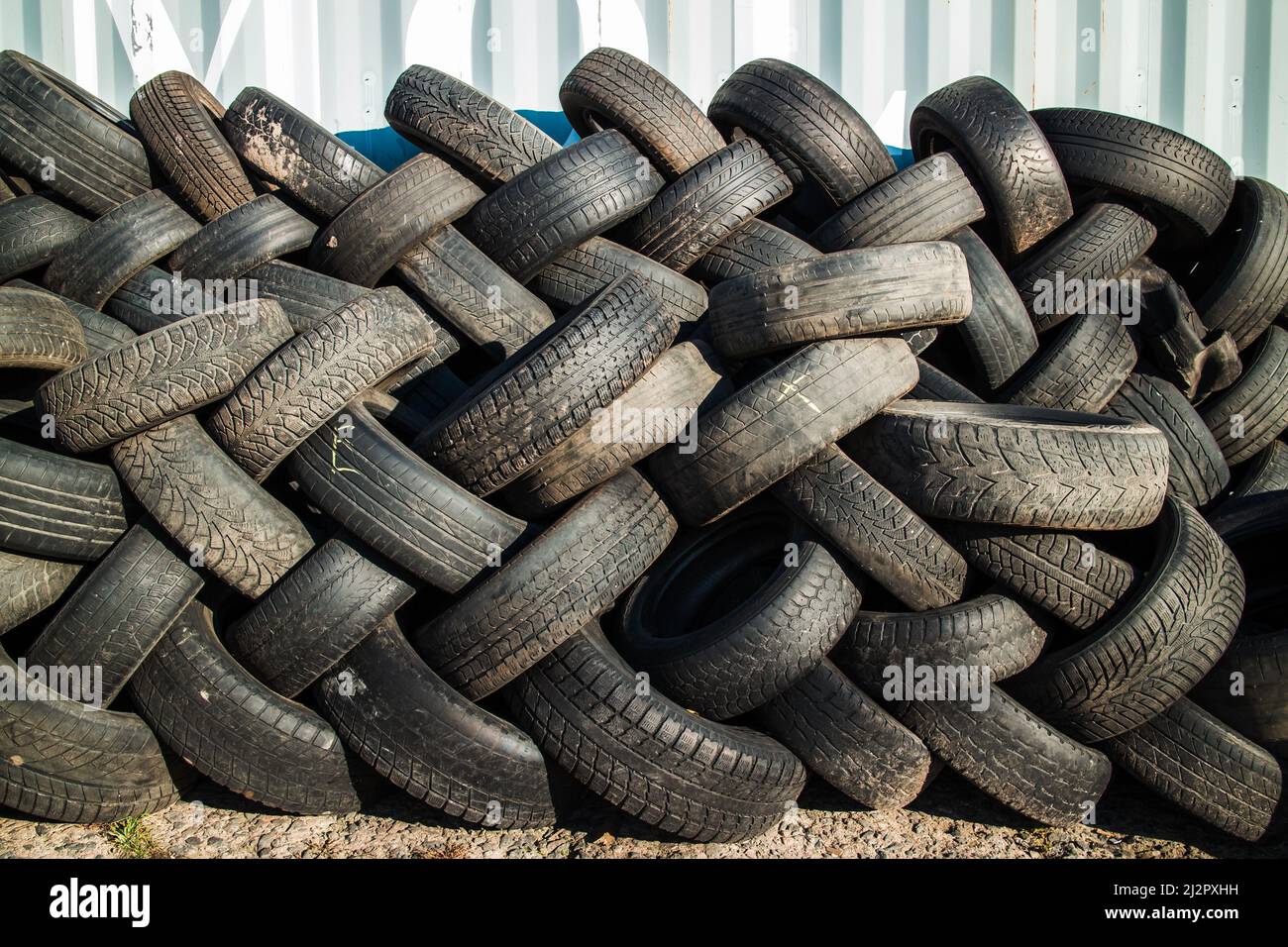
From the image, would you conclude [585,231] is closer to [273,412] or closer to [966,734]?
[273,412]

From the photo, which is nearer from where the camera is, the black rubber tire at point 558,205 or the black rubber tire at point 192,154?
the black rubber tire at point 558,205

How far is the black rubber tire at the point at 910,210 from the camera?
2.68 metres

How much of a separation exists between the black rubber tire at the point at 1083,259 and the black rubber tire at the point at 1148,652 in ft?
2.82

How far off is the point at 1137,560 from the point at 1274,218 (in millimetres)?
1358

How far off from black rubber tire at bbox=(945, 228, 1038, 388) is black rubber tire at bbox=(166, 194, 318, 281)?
1.94 metres

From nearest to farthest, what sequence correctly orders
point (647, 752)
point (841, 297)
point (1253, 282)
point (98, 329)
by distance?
point (647, 752) → point (841, 297) → point (98, 329) → point (1253, 282)

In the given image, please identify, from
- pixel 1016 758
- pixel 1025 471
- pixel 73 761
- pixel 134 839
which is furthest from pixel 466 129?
pixel 1016 758

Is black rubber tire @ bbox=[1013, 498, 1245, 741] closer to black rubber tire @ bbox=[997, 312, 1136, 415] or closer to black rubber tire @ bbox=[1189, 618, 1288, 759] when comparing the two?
black rubber tire @ bbox=[1189, 618, 1288, 759]

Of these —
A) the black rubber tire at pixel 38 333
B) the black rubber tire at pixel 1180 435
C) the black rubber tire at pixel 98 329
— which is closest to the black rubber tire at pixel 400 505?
the black rubber tire at pixel 38 333

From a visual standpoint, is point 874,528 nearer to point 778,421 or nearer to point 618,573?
point 778,421

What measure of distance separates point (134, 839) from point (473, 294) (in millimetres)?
1562

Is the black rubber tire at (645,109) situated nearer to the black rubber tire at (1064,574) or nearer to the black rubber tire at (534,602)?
the black rubber tire at (534,602)

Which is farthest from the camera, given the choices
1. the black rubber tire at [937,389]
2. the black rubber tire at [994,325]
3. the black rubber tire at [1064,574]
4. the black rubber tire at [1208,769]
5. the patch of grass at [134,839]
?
the black rubber tire at [994,325]

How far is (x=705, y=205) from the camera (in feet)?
8.80
